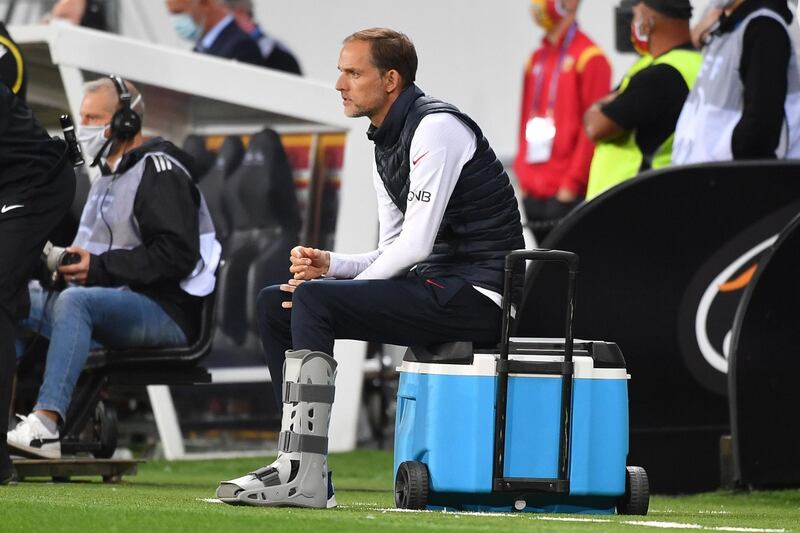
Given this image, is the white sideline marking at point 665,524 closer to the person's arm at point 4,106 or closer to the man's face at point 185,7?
the person's arm at point 4,106

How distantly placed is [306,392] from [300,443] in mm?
137

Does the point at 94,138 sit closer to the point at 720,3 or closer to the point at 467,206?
the point at 467,206

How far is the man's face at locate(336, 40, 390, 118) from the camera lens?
5.02 meters

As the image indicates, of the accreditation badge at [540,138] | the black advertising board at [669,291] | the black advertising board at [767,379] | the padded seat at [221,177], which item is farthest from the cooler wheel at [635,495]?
the accreditation badge at [540,138]

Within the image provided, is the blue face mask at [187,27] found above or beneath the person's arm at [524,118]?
above

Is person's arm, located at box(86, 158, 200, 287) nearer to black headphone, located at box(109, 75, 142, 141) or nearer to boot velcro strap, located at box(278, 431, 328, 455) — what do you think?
black headphone, located at box(109, 75, 142, 141)

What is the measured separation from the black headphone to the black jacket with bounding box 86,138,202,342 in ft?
0.47

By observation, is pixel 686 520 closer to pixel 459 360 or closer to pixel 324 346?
pixel 459 360

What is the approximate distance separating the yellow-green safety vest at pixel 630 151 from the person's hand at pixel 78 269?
208 cm

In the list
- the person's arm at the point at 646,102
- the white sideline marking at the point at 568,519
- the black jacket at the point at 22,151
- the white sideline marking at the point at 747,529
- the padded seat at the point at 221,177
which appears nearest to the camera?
the white sideline marking at the point at 747,529

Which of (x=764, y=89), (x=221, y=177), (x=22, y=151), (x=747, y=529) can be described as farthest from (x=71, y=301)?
(x=747, y=529)

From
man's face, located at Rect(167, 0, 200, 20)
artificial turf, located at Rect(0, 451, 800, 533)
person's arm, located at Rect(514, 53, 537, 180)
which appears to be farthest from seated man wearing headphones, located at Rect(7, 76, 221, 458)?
man's face, located at Rect(167, 0, 200, 20)

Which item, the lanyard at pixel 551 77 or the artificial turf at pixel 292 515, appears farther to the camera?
the lanyard at pixel 551 77

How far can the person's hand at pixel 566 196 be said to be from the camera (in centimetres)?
912
